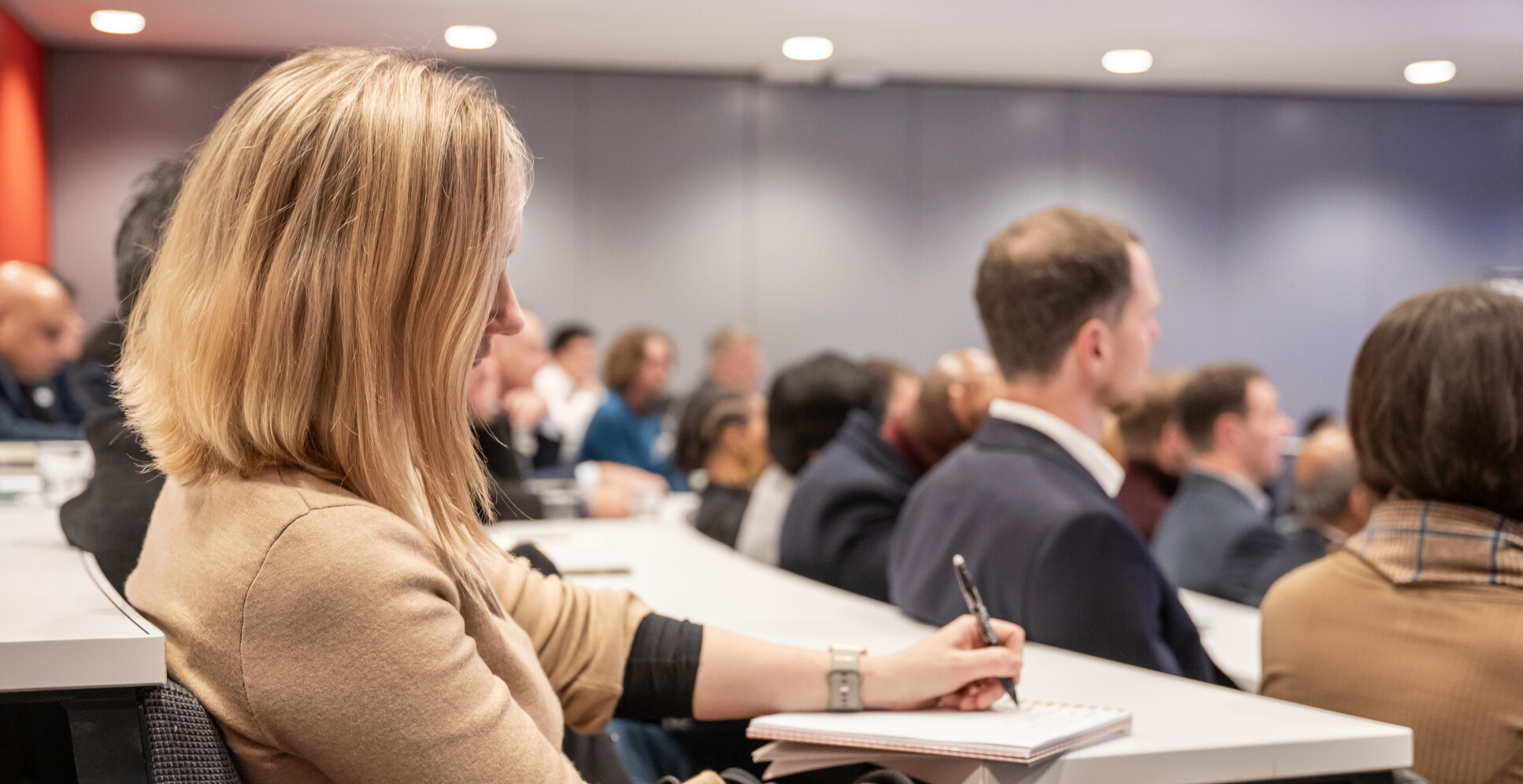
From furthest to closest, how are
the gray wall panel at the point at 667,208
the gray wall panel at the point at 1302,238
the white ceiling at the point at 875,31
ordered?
the gray wall panel at the point at 1302,238, the gray wall panel at the point at 667,208, the white ceiling at the point at 875,31

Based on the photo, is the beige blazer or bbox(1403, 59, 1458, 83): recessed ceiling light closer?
the beige blazer

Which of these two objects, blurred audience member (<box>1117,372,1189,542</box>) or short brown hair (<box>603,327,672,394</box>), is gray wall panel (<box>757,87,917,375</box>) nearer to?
short brown hair (<box>603,327,672,394</box>)

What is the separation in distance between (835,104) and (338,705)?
6.44m

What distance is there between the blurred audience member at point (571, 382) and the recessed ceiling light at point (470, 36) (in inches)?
59.5

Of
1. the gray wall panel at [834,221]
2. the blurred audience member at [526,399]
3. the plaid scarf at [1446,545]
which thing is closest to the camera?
the plaid scarf at [1446,545]

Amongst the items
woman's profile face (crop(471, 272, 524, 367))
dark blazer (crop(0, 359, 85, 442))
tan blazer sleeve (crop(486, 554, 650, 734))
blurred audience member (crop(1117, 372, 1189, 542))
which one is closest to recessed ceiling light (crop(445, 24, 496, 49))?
dark blazer (crop(0, 359, 85, 442))

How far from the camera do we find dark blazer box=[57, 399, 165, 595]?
4.17 feet

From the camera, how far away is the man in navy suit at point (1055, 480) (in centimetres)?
154

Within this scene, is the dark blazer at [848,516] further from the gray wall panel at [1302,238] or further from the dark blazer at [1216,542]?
the gray wall panel at [1302,238]

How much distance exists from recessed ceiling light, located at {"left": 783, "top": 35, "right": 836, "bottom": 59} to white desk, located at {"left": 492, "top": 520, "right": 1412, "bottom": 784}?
4198 mm

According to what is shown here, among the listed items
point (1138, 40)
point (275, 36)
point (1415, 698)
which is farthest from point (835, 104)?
point (1415, 698)

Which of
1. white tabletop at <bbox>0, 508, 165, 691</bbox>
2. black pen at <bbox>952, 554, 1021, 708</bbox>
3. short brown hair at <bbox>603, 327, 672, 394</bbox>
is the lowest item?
black pen at <bbox>952, 554, 1021, 708</bbox>

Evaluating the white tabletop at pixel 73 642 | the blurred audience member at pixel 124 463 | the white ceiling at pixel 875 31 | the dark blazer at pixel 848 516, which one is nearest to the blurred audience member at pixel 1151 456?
the dark blazer at pixel 848 516

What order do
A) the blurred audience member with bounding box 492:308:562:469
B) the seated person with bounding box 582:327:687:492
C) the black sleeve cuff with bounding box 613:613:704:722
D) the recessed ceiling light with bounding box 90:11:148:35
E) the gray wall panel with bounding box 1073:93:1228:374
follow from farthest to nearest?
the gray wall panel with bounding box 1073:93:1228:374 < the recessed ceiling light with bounding box 90:11:148:35 < the seated person with bounding box 582:327:687:492 < the blurred audience member with bounding box 492:308:562:469 < the black sleeve cuff with bounding box 613:613:704:722
